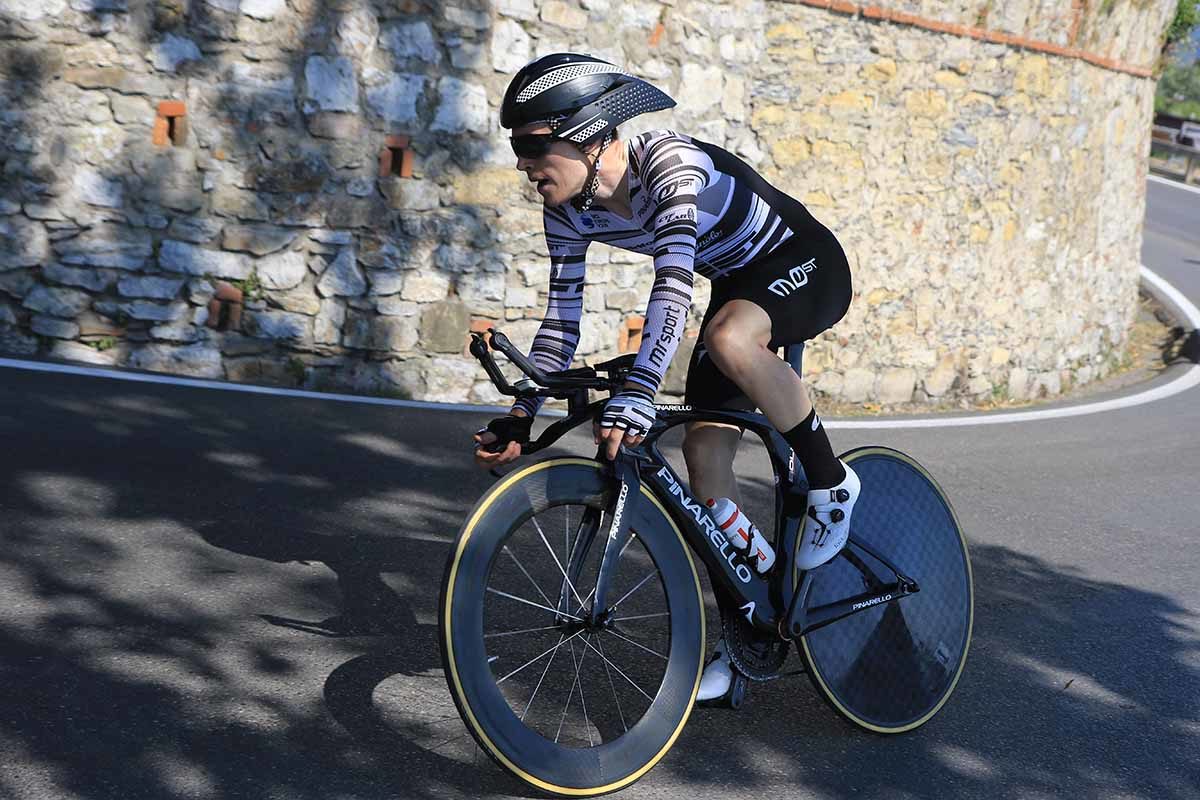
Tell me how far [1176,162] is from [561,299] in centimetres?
3800

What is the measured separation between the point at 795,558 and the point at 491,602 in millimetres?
1134

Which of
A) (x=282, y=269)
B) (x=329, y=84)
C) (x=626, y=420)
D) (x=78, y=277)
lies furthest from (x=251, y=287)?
(x=626, y=420)

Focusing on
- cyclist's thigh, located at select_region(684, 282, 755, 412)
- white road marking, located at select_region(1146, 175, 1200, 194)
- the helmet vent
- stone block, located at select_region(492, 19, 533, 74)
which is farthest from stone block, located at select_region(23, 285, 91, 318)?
white road marking, located at select_region(1146, 175, 1200, 194)

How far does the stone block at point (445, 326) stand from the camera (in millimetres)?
8828

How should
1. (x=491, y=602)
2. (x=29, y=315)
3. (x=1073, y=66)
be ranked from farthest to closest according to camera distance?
1. (x=1073, y=66)
2. (x=29, y=315)
3. (x=491, y=602)

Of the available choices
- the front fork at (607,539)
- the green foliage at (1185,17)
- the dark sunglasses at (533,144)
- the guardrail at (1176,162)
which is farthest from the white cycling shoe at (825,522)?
the guardrail at (1176,162)

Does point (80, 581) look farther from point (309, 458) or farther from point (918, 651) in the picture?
point (918, 651)

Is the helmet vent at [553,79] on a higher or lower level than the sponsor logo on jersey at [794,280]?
higher

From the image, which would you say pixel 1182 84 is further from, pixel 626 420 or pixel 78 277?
pixel 626 420

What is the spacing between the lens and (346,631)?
454 centimetres

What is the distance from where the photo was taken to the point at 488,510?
3.39 m

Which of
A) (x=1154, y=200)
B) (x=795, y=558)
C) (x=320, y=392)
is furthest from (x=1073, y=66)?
(x=1154, y=200)

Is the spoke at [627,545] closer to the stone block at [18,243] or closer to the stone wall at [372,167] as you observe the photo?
the stone wall at [372,167]

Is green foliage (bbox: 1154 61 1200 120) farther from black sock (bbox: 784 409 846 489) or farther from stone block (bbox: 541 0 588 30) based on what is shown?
black sock (bbox: 784 409 846 489)
